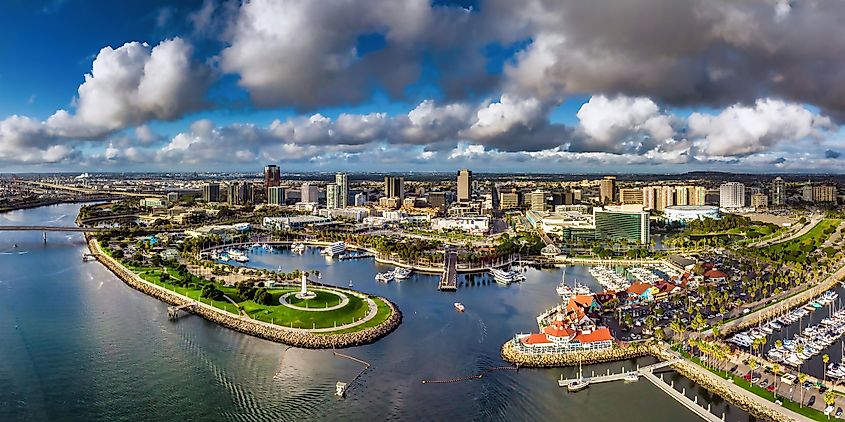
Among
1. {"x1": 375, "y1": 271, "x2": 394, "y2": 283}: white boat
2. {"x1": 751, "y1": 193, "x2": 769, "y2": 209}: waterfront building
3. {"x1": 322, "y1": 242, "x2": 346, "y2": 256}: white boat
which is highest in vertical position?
{"x1": 751, "y1": 193, "x2": 769, "y2": 209}: waterfront building

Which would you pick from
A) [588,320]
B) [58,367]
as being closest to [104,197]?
[58,367]

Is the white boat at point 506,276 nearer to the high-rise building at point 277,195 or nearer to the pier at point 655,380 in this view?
the pier at point 655,380

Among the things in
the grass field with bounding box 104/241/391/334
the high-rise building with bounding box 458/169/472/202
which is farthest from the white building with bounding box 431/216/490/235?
the high-rise building with bounding box 458/169/472/202

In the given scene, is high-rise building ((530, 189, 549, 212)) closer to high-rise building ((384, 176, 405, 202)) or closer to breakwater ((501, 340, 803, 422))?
high-rise building ((384, 176, 405, 202))

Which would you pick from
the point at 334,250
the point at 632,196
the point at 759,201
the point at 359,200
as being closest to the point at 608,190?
the point at 632,196

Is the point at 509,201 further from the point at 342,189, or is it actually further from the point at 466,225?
the point at 466,225

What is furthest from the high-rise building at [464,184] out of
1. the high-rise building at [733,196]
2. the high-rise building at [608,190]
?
the high-rise building at [733,196]

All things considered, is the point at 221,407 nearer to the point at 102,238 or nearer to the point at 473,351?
the point at 473,351
